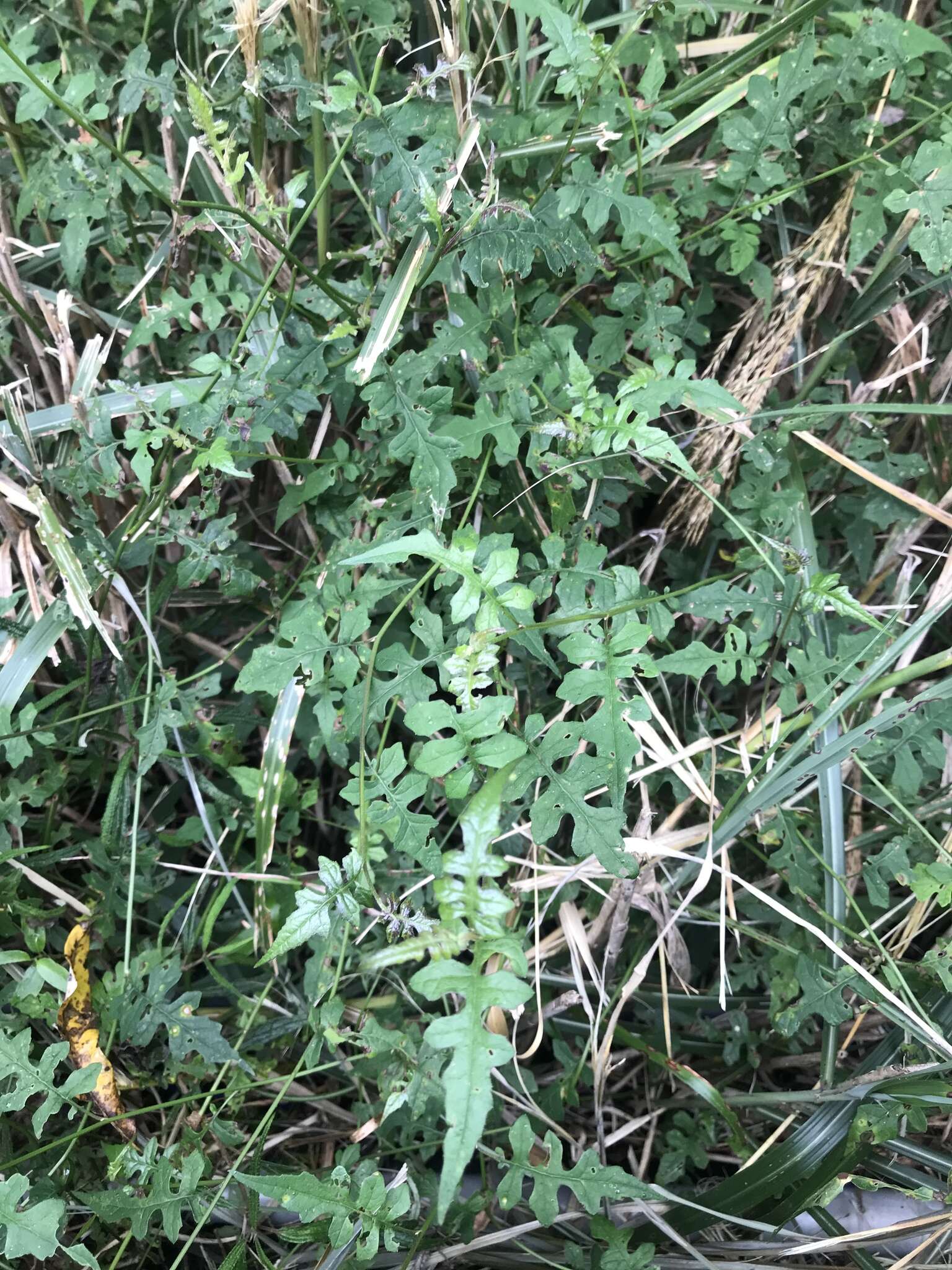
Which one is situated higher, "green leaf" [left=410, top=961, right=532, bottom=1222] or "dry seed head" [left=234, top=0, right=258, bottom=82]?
"dry seed head" [left=234, top=0, right=258, bottom=82]

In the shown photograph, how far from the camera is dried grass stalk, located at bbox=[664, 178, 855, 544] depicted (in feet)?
6.00

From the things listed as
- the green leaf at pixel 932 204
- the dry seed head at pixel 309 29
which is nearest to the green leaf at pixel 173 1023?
the dry seed head at pixel 309 29

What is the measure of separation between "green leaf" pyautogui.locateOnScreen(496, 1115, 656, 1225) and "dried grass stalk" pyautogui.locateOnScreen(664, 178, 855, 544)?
117 centimetres

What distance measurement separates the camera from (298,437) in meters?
1.91

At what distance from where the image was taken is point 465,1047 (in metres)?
1.03

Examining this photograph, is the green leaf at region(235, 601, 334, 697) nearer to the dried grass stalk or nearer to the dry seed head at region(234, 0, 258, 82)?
the dried grass stalk

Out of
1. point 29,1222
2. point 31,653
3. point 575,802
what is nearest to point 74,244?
point 31,653

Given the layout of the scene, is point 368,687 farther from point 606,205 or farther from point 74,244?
point 74,244

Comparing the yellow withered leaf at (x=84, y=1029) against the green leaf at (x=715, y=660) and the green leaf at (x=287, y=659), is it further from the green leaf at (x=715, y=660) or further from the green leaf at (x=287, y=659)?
the green leaf at (x=715, y=660)

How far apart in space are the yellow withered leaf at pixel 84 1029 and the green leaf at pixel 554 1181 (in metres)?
0.71

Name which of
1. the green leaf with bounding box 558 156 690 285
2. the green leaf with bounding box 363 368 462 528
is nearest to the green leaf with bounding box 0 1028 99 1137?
the green leaf with bounding box 363 368 462 528

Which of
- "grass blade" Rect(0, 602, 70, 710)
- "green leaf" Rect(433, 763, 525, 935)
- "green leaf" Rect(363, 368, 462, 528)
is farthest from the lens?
"grass blade" Rect(0, 602, 70, 710)

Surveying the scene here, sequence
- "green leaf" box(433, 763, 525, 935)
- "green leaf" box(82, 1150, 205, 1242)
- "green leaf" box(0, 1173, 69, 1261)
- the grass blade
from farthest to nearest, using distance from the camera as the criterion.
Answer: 1. the grass blade
2. "green leaf" box(82, 1150, 205, 1242)
3. "green leaf" box(0, 1173, 69, 1261)
4. "green leaf" box(433, 763, 525, 935)

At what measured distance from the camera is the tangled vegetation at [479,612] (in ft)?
5.06
